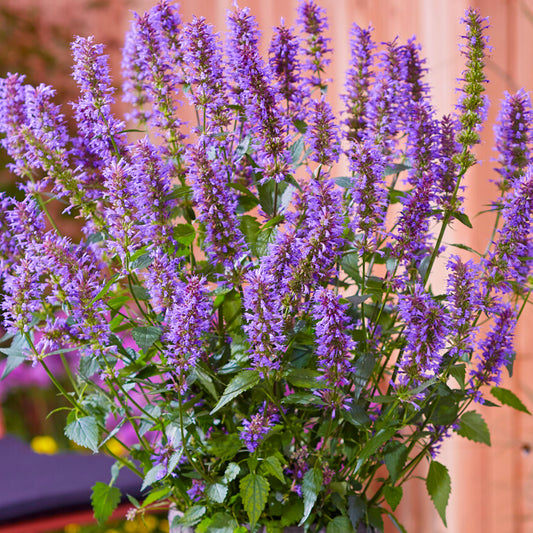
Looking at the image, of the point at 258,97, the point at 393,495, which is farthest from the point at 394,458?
the point at 258,97

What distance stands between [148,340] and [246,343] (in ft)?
0.30

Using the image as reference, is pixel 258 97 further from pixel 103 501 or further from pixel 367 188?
pixel 103 501

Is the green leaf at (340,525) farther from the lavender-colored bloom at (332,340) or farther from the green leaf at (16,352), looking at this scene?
the green leaf at (16,352)

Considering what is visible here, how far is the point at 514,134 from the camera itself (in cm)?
67

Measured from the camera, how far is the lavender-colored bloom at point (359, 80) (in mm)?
679

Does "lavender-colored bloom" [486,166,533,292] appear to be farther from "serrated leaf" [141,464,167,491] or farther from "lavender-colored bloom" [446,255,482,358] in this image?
"serrated leaf" [141,464,167,491]

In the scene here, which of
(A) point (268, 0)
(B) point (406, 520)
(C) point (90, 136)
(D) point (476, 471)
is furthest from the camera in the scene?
(A) point (268, 0)

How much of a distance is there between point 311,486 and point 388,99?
365 millimetres

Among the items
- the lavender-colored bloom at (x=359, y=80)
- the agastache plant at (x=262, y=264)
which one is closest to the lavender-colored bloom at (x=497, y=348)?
the agastache plant at (x=262, y=264)

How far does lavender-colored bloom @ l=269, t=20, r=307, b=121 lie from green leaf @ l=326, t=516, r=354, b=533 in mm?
380

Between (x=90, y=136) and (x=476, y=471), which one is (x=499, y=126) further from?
(x=476, y=471)

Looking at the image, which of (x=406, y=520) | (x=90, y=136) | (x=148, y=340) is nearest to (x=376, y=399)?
(x=148, y=340)

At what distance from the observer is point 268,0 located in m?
1.87

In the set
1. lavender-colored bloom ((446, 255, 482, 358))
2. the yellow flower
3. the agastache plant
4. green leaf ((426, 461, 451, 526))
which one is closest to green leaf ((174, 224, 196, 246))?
the agastache plant
